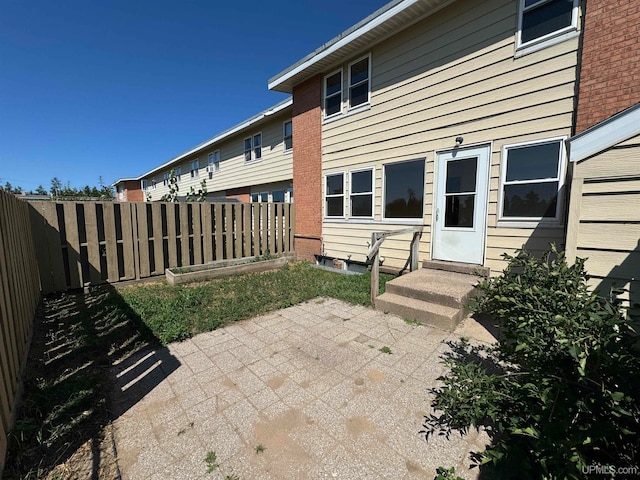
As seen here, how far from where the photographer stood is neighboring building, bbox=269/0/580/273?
4.43 metres

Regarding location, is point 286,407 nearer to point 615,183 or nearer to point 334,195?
point 615,183

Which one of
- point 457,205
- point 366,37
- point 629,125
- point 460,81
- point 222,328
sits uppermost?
point 366,37

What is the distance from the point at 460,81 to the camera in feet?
17.6

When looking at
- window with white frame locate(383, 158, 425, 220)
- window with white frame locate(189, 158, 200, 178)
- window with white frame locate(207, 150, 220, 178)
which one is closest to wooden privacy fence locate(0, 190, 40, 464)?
window with white frame locate(383, 158, 425, 220)

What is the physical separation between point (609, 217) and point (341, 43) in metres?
6.46

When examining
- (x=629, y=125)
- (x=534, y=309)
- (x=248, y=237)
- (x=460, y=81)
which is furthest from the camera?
(x=248, y=237)

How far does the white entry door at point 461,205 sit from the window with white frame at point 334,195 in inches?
110

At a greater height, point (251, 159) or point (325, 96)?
point (325, 96)

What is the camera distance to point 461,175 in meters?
5.44

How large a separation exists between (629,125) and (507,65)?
2799 millimetres

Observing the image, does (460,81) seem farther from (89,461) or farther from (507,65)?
(89,461)

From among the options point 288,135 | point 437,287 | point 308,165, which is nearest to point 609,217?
point 437,287

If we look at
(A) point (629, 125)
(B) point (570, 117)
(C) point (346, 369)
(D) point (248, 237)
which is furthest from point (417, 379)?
(D) point (248, 237)

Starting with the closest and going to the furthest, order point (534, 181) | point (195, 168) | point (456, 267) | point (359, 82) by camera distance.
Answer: point (534, 181), point (456, 267), point (359, 82), point (195, 168)
